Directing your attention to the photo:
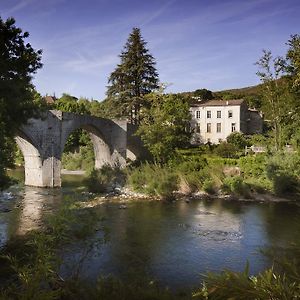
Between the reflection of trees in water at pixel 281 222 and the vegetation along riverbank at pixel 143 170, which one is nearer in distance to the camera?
the vegetation along riverbank at pixel 143 170

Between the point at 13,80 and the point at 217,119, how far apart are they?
3571cm

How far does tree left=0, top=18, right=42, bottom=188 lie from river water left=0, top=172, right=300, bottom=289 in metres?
3.60

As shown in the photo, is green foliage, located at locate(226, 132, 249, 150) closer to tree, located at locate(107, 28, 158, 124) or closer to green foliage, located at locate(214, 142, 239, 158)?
green foliage, located at locate(214, 142, 239, 158)

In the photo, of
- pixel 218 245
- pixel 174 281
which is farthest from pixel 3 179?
pixel 218 245

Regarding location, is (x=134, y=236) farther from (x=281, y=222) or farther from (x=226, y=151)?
(x=226, y=151)

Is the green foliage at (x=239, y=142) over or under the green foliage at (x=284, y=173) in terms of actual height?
over

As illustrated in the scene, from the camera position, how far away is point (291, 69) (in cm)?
1916

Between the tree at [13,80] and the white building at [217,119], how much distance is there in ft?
112

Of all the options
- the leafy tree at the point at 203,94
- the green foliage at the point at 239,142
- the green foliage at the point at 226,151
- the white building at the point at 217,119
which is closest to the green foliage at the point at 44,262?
the green foliage at the point at 226,151

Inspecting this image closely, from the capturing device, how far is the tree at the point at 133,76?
3744 cm

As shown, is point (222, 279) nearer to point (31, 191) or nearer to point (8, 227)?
point (8, 227)

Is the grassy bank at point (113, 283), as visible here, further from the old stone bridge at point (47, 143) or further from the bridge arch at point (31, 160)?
the bridge arch at point (31, 160)

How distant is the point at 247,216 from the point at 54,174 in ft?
42.9

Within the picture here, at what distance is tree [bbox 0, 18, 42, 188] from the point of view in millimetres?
10505
